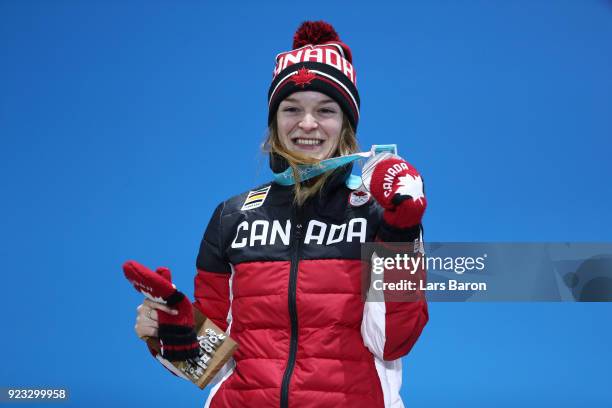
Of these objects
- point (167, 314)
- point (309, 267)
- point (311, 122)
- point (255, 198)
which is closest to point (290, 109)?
point (311, 122)

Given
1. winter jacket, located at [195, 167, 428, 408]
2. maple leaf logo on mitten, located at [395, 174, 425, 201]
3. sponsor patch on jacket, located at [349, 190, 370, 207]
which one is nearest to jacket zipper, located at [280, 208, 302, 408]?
winter jacket, located at [195, 167, 428, 408]

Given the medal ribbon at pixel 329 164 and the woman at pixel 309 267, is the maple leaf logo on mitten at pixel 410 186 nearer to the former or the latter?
the woman at pixel 309 267

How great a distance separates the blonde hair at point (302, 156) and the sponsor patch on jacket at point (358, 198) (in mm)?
56

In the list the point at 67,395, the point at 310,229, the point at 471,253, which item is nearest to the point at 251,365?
the point at 310,229

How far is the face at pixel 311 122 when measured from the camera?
3.89 feet

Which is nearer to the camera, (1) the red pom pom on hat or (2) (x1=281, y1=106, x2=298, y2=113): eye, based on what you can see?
(2) (x1=281, y1=106, x2=298, y2=113): eye

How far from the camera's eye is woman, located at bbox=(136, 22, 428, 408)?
1030 millimetres

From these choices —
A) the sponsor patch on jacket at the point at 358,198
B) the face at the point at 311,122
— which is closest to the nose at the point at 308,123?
the face at the point at 311,122

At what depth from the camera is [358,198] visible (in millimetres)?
1152

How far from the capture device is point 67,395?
2.13 metres

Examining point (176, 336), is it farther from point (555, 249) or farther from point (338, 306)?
point (555, 249)

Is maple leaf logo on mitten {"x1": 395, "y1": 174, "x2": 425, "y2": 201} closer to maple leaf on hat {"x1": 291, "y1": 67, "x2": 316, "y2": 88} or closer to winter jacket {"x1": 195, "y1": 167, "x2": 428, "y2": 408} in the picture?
winter jacket {"x1": 195, "y1": 167, "x2": 428, "y2": 408}

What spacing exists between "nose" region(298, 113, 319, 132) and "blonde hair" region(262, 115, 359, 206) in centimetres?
5

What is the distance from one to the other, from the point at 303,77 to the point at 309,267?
1.15 feet
